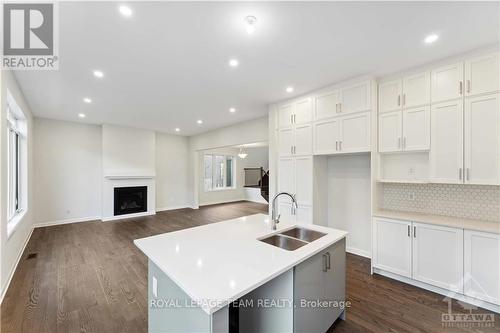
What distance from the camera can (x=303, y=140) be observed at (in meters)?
3.84

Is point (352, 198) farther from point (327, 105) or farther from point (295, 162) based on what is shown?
point (327, 105)

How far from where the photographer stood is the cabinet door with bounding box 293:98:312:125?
376cm

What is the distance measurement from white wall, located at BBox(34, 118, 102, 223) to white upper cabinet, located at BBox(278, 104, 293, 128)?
5613 mm

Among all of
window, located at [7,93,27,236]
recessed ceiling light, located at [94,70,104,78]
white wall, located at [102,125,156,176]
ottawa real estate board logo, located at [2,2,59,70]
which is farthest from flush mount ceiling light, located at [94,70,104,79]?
white wall, located at [102,125,156,176]

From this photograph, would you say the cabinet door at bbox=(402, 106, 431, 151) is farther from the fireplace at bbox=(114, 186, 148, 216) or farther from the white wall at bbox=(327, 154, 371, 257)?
the fireplace at bbox=(114, 186, 148, 216)

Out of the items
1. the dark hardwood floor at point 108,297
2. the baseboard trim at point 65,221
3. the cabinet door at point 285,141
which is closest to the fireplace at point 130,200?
the baseboard trim at point 65,221

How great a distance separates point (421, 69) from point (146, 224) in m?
6.62

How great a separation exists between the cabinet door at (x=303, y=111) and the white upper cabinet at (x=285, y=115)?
0.36 feet

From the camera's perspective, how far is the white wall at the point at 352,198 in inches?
143

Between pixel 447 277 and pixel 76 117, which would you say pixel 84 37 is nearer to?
pixel 76 117

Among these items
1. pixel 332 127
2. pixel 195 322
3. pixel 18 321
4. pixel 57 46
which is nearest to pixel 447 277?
pixel 332 127

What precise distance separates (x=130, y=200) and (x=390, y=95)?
23.8ft

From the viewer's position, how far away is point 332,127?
11.4 feet

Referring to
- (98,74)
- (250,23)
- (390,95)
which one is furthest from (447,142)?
(98,74)
